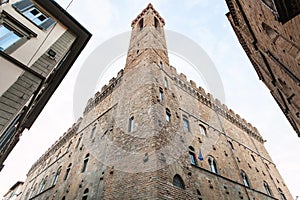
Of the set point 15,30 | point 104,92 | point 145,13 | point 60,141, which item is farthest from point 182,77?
point 60,141

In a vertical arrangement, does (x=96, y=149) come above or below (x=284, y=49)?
above

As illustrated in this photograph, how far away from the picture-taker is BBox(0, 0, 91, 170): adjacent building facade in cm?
550

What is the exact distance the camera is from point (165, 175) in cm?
630

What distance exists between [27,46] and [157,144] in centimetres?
580

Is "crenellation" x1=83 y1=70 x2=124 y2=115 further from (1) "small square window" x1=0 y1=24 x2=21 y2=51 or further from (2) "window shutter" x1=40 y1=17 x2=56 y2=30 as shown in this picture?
(1) "small square window" x1=0 y1=24 x2=21 y2=51

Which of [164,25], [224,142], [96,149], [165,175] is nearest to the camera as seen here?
[165,175]

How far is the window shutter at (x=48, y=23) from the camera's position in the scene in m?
7.27

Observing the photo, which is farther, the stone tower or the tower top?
the tower top

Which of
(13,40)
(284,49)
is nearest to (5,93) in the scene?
(13,40)

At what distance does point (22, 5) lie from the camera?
22.0ft

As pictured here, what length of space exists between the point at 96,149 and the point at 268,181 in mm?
14035

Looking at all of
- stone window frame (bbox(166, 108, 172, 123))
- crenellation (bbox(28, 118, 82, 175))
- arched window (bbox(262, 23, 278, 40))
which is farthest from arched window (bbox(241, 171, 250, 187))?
crenellation (bbox(28, 118, 82, 175))

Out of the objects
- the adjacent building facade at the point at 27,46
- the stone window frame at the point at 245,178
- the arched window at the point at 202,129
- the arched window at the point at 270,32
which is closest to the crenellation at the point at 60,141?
the adjacent building facade at the point at 27,46

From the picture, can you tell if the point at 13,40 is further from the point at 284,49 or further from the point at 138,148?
the point at 284,49
